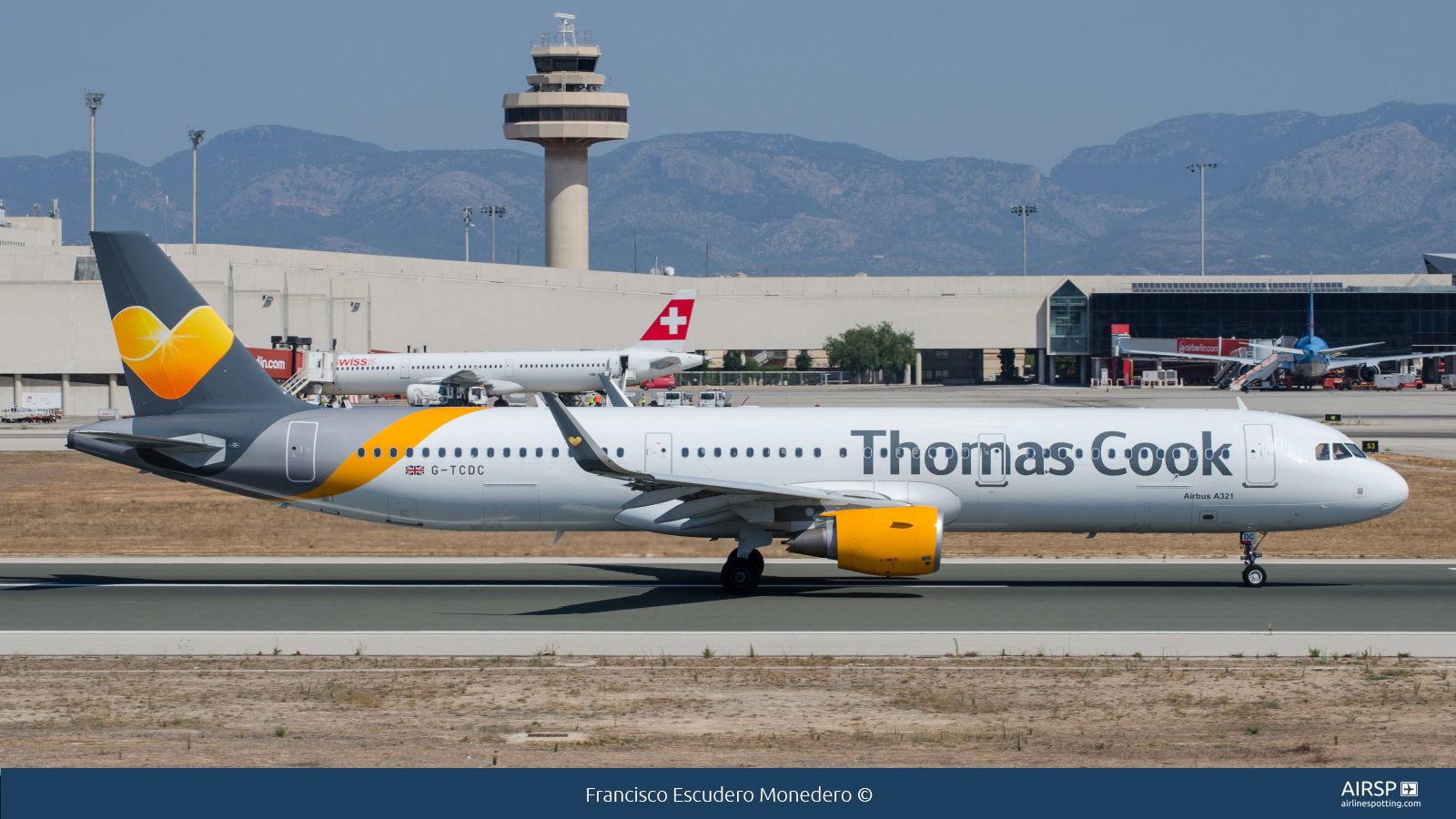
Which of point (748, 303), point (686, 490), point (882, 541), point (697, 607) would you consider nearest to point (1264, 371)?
point (748, 303)

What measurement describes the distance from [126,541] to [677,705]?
22989mm

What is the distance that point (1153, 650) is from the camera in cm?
2045

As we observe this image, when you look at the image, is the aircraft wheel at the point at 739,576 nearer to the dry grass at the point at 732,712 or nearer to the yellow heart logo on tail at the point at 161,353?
the dry grass at the point at 732,712

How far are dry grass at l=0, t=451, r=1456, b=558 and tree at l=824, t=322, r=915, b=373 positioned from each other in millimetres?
115287

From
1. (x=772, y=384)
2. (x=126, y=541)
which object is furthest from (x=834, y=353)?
(x=126, y=541)

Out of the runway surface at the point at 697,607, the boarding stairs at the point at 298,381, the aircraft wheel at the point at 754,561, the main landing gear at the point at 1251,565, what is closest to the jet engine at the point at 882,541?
the runway surface at the point at 697,607

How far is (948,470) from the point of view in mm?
26031

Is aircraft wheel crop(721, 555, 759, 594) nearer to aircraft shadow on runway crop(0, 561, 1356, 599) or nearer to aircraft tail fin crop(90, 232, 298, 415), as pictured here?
aircraft shadow on runway crop(0, 561, 1356, 599)

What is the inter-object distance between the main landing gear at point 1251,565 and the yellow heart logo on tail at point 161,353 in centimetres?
2103

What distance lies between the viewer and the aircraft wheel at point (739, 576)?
85.3ft

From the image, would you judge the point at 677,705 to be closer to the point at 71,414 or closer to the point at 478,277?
the point at 71,414

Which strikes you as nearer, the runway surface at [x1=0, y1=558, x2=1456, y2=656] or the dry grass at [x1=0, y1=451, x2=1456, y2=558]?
the runway surface at [x1=0, y1=558, x2=1456, y2=656]

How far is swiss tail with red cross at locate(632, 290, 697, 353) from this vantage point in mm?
99000

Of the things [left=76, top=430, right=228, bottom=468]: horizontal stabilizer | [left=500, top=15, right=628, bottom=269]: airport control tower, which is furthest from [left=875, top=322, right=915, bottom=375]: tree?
[left=76, top=430, right=228, bottom=468]: horizontal stabilizer
